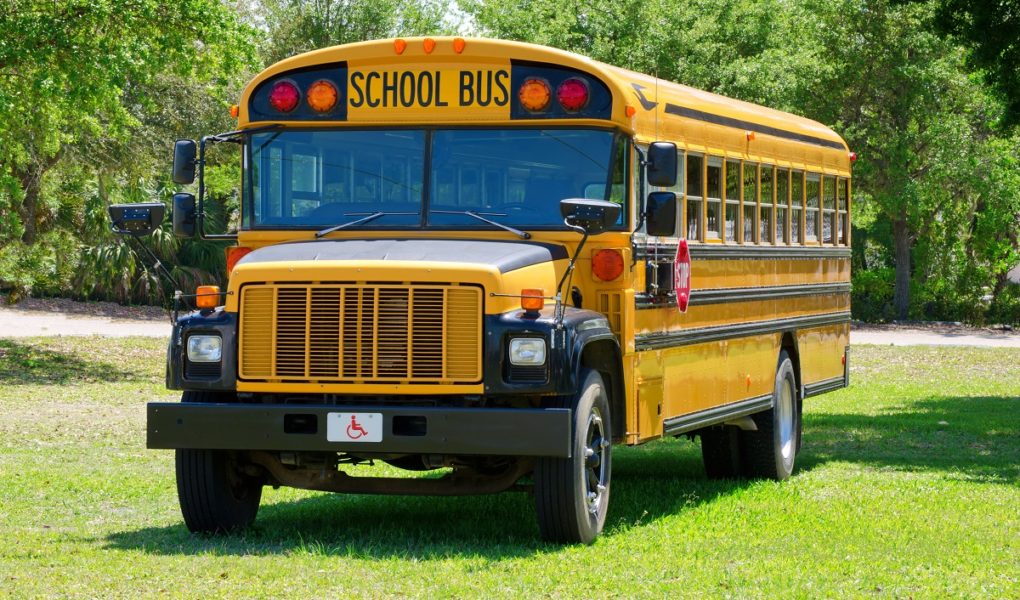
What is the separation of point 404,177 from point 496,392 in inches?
63.9

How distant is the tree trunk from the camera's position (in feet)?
129

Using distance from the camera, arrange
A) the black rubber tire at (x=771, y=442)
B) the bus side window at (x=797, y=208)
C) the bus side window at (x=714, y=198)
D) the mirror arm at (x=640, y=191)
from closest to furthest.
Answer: the mirror arm at (x=640, y=191) < the bus side window at (x=714, y=198) < the black rubber tire at (x=771, y=442) < the bus side window at (x=797, y=208)

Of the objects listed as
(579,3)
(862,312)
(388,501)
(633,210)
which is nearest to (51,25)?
(388,501)

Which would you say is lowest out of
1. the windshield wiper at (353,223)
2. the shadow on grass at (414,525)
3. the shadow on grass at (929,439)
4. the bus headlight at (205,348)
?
the shadow on grass at (929,439)

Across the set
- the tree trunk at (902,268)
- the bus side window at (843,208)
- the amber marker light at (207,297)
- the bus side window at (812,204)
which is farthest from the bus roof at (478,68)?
the tree trunk at (902,268)

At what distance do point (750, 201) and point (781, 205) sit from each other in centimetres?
89

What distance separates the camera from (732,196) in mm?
11344

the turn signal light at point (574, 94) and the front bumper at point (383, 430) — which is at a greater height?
the turn signal light at point (574, 94)

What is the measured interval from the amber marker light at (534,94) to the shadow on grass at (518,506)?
7.48 feet

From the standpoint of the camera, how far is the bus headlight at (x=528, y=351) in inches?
320

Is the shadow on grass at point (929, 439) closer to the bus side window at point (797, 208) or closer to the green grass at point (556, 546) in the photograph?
the green grass at point (556, 546)

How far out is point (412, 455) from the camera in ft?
28.8

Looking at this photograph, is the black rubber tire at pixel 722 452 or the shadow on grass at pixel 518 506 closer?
the shadow on grass at pixel 518 506

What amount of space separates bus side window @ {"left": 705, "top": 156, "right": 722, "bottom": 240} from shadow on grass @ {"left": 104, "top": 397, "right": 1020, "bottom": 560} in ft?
5.66
